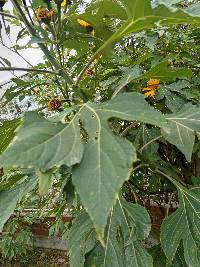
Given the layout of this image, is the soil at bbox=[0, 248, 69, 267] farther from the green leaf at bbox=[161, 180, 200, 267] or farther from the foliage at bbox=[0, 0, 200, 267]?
the green leaf at bbox=[161, 180, 200, 267]

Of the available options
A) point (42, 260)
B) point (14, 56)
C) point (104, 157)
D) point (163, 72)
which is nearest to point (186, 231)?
point (163, 72)

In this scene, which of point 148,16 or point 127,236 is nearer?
point 148,16

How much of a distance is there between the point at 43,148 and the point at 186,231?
58 centimetres

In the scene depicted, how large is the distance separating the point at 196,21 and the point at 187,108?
336 millimetres

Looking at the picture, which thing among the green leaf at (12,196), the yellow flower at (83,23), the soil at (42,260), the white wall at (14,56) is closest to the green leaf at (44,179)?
the green leaf at (12,196)

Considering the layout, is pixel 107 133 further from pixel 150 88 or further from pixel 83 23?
pixel 150 88

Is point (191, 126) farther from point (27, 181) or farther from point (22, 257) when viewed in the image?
point (22, 257)

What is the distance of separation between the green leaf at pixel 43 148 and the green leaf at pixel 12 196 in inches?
9.2

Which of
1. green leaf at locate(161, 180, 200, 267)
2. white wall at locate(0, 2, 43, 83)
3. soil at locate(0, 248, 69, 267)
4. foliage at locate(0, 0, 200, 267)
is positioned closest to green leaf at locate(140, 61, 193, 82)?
foliage at locate(0, 0, 200, 267)

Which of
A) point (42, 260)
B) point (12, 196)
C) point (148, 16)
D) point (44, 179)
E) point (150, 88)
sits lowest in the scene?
point (42, 260)

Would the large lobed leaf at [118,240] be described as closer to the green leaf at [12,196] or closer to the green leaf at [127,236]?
the green leaf at [127,236]

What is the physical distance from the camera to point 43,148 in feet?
2.07

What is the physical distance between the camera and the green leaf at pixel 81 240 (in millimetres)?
1091

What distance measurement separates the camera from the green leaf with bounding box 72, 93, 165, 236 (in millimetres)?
558
